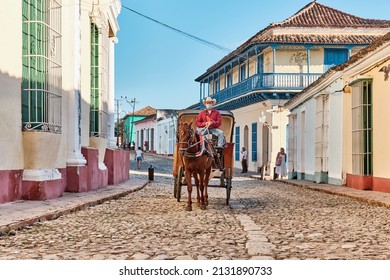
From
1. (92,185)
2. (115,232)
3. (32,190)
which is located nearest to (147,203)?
(32,190)

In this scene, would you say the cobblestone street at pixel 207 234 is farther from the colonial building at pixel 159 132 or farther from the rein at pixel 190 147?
the colonial building at pixel 159 132

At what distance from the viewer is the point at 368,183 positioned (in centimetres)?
1247

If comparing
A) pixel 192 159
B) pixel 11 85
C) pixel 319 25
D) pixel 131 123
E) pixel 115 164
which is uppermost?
pixel 319 25

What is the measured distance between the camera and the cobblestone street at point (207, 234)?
4449 mm

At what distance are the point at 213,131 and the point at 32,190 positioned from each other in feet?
8.05

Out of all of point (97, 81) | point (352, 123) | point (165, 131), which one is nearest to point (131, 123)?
point (165, 131)

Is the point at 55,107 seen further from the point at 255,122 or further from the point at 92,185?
the point at 255,122

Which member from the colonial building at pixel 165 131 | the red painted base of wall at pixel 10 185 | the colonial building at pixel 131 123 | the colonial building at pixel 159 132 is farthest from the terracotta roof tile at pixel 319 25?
the colonial building at pixel 131 123

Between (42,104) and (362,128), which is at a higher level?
(42,104)

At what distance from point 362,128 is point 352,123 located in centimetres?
69

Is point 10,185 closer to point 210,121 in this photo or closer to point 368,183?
point 210,121

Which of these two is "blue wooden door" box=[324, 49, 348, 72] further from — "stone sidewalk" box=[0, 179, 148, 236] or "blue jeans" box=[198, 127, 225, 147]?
"blue jeans" box=[198, 127, 225, 147]

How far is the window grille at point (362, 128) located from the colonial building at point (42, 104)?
16.8ft

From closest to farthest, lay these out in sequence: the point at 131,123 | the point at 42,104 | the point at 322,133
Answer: the point at 42,104, the point at 322,133, the point at 131,123
